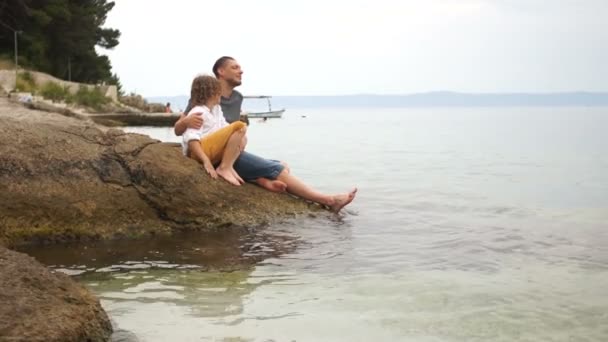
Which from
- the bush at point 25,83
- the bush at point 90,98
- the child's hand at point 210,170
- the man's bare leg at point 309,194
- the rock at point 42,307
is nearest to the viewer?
the rock at point 42,307

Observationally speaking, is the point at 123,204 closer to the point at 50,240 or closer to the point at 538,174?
the point at 50,240

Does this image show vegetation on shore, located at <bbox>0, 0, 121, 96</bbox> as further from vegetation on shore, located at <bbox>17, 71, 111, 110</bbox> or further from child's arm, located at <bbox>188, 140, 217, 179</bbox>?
child's arm, located at <bbox>188, 140, 217, 179</bbox>

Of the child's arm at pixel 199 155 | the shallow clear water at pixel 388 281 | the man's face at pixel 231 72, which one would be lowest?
the shallow clear water at pixel 388 281

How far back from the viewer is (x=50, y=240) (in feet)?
21.4

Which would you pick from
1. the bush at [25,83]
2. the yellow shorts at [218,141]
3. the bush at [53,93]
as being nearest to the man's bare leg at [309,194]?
the yellow shorts at [218,141]

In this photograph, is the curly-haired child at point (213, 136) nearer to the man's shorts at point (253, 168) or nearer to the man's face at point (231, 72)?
the man's shorts at point (253, 168)

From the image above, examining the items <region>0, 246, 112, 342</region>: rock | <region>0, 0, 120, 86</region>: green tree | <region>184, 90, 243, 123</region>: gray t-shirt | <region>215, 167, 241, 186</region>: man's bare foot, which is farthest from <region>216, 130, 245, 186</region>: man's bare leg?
<region>0, 0, 120, 86</region>: green tree

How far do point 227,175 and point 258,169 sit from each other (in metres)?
0.46

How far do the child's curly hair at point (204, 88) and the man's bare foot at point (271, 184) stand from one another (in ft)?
3.47

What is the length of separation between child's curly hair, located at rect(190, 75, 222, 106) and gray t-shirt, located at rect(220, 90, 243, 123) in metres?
0.60

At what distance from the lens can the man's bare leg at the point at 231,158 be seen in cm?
754

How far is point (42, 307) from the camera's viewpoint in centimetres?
359

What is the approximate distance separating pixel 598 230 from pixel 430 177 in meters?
7.38

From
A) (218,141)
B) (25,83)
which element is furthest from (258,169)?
(25,83)
